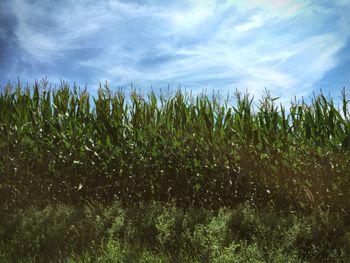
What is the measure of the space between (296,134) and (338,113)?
0.72 m

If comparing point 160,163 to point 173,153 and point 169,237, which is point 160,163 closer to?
point 173,153

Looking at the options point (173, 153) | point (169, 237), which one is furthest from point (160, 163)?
point (169, 237)

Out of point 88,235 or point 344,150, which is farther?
point 344,150

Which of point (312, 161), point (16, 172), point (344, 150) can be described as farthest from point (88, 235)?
point (344, 150)

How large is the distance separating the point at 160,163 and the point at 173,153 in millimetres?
304

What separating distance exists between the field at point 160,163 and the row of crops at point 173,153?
0.7 inches

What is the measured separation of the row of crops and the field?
0.7 inches

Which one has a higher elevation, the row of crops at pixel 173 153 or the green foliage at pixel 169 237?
the row of crops at pixel 173 153

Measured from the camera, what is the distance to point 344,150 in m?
7.07

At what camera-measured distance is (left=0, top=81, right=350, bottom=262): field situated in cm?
650

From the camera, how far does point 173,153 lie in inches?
298

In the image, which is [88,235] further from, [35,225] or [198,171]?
[198,171]

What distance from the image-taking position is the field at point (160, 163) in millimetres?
6496

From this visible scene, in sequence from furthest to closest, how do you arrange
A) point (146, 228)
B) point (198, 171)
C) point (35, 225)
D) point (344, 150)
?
point (198, 171) < point (344, 150) < point (35, 225) < point (146, 228)
